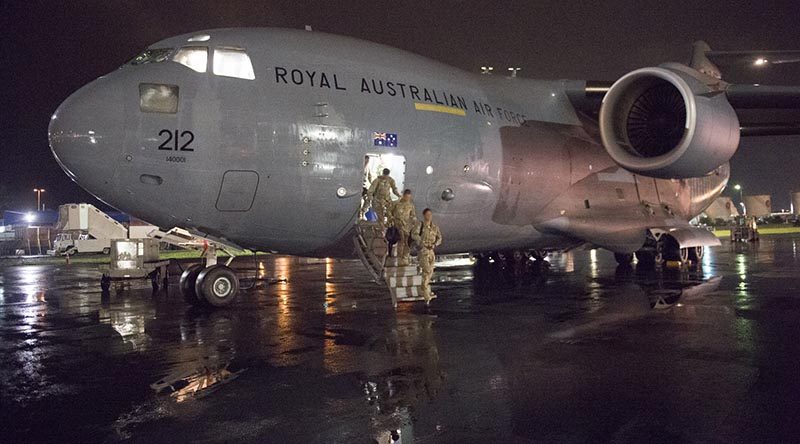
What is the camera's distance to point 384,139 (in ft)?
32.1

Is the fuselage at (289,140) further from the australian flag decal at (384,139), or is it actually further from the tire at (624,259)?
the tire at (624,259)

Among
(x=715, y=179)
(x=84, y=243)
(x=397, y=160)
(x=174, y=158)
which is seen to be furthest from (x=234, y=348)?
(x=84, y=243)

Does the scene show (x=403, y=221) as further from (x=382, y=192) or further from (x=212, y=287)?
(x=212, y=287)

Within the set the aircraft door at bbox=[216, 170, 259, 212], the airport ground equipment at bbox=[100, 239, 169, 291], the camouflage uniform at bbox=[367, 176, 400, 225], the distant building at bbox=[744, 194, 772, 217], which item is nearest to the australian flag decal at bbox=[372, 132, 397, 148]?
the camouflage uniform at bbox=[367, 176, 400, 225]

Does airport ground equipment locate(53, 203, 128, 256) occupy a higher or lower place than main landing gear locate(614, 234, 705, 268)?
higher

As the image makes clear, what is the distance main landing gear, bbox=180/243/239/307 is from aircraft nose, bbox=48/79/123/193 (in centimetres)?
251

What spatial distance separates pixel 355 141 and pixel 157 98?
8.93 ft

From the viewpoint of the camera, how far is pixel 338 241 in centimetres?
993

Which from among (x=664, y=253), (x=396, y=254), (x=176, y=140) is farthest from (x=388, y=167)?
(x=664, y=253)

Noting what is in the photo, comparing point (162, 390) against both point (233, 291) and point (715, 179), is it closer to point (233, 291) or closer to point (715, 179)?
point (233, 291)

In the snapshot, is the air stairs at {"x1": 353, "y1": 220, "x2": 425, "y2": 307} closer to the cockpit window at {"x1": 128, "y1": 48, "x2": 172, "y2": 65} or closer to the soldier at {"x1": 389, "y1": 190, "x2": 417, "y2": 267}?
the soldier at {"x1": 389, "y1": 190, "x2": 417, "y2": 267}

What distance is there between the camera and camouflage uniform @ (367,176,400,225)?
9.66 meters

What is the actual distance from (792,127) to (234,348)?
49.3 feet

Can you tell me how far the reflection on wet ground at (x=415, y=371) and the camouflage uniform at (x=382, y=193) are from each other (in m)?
1.50
